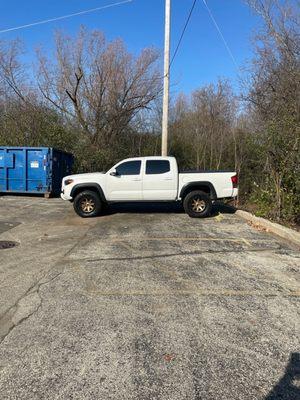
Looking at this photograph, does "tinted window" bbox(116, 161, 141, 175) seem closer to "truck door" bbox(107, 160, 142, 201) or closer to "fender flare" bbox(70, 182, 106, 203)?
"truck door" bbox(107, 160, 142, 201)

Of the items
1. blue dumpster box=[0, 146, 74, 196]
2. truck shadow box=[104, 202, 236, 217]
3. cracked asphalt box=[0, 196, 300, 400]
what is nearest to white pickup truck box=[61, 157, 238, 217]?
truck shadow box=[104, 202, 236, 217]

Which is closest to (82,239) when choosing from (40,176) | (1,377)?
(1,377)

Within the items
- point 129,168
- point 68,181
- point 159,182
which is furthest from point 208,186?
point 68,181

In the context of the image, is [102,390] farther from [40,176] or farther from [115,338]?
[40,176]

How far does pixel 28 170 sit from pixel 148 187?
7.89 m

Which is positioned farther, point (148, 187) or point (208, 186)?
point (148, 187)

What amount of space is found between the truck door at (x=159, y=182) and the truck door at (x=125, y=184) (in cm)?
21

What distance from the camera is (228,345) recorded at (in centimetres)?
408

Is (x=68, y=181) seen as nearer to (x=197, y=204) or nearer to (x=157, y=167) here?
(x=157, y=167)

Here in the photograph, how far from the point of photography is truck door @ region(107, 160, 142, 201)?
1256 cm

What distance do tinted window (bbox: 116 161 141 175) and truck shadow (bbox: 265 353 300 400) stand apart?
934 centimetres

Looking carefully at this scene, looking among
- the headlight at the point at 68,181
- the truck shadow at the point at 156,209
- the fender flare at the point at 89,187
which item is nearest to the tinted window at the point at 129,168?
the fender flare at the point at 89,187

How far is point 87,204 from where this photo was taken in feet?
41.4

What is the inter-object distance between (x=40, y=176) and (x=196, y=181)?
27.8ft
